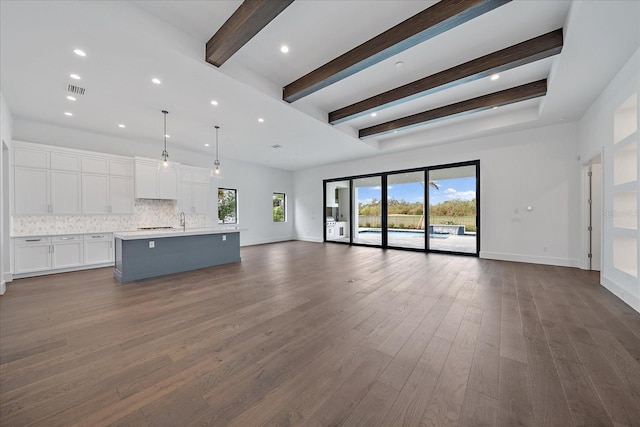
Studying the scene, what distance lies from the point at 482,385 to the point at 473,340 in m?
0.66

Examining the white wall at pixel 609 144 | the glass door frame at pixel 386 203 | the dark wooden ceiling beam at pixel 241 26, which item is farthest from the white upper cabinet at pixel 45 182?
the white wall at pixel 609 144

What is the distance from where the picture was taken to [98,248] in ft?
17.8

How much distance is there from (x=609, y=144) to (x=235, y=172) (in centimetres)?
891

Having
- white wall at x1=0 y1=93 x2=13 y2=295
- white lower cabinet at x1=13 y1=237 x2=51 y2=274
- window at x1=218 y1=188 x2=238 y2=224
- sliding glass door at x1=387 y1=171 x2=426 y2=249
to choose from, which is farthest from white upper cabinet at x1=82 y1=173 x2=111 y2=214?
sliding glass door at x1=387 y1=171 x2=426 y2=249

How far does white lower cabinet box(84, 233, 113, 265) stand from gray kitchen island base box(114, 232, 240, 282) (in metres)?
1.21

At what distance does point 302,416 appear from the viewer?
143 centimetres

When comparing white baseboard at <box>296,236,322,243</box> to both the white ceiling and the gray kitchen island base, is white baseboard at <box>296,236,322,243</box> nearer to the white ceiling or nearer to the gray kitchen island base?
the gray kitchen island base

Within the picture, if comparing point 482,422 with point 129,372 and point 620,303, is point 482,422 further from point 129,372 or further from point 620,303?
point 620,303

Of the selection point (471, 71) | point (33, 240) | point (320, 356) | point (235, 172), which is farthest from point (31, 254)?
point (471, 71)

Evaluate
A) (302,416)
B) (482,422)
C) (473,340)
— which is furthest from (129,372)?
(473,340)

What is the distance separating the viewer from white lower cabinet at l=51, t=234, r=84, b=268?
194 inches

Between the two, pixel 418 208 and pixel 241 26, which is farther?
pixel 418 208

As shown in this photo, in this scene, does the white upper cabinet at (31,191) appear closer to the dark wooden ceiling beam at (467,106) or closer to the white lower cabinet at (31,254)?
the white lower cabinet at (31,254)

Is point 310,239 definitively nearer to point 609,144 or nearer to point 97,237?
point 97,237
